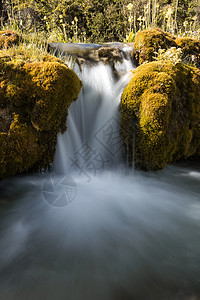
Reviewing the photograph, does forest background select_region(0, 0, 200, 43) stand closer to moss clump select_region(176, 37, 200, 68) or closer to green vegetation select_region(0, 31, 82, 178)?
moss clump select_region(176, 37, 200, 68)

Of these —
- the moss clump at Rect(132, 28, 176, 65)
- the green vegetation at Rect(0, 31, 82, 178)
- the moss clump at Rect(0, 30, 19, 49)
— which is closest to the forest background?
the moss clump at Rect(132, 28, 176, 65)

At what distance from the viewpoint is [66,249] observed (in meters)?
2.21

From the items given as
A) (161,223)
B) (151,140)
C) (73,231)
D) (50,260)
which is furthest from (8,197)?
(151,140)

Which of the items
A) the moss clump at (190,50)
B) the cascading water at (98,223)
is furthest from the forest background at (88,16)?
the cascading water at (98,223)

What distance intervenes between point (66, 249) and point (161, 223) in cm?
120

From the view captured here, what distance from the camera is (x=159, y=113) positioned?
3875mm

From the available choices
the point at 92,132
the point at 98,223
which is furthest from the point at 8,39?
the point at 98,223

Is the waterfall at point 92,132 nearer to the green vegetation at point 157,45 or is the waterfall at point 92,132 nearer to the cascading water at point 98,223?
the cascading water at point 98,223

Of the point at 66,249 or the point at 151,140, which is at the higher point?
the point at 151,140

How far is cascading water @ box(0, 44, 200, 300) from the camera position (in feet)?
5.99

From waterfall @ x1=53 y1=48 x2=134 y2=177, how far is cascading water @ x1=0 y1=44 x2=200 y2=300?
2 cm

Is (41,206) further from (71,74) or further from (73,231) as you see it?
(71,74)

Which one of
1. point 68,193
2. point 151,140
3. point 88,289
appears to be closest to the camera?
point 88,289

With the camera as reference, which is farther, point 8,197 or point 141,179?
point 141,179
